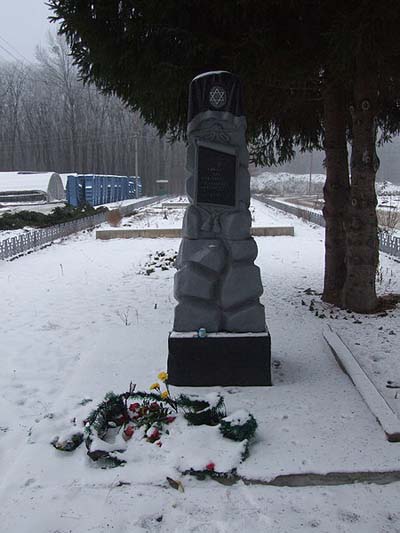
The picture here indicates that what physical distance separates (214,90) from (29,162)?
48.3 metres

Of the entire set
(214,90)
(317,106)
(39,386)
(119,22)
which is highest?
(119,22)

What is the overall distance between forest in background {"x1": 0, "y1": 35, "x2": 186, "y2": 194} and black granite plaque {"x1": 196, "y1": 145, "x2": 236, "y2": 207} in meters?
44.7

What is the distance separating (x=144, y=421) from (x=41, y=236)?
11828 millimetres

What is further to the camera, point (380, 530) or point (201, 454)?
point (201, 454)

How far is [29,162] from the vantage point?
158 feet

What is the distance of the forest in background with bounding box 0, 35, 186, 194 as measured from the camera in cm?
4822

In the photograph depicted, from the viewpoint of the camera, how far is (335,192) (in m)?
6.96

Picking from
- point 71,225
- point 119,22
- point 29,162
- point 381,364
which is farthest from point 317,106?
point 29,162

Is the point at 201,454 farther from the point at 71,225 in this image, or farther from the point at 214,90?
the point at 71,225

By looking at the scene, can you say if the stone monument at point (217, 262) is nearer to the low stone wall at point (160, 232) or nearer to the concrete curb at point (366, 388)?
the concrete curb at point (366, 388)

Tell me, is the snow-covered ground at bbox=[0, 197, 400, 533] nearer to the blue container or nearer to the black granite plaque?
the black granite plaque

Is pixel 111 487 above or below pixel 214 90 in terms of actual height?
below

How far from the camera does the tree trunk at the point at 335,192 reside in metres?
6.70

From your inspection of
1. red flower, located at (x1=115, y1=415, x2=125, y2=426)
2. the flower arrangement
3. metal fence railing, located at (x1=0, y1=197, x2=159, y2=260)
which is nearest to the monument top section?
the flower arrangement
